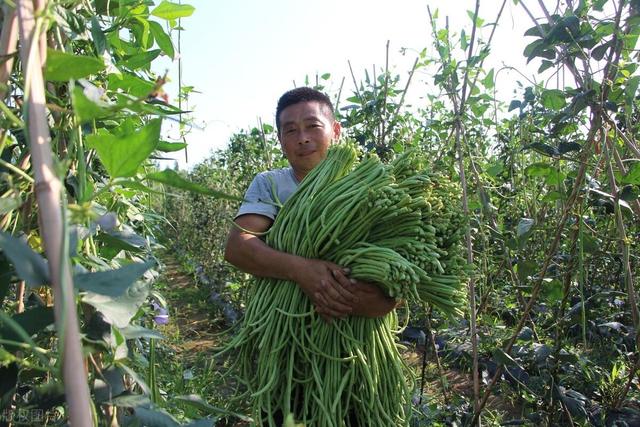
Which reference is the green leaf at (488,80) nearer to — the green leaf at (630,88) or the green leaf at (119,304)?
the green leaf at (630,88)

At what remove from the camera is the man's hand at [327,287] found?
121 cm

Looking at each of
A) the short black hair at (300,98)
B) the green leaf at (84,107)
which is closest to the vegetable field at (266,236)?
the green leaf at (84,107)

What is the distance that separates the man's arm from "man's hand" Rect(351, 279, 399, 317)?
2cm

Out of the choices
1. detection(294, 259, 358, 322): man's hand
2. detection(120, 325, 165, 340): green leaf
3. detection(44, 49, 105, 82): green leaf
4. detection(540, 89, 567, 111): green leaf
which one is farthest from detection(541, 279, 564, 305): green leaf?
detection(44, 49, 105, 82): green leaf

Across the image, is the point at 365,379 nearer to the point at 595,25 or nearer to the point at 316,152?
the point at 316,152

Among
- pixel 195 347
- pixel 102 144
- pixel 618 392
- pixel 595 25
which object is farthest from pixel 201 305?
pixel 102 144

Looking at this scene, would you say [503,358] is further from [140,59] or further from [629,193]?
[140,59]

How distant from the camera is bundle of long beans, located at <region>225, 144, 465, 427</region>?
1.20 metres

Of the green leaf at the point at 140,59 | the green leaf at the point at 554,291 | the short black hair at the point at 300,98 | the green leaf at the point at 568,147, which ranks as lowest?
the green leaf at the point at 554,291

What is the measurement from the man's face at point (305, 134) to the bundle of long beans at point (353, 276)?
0.98ft

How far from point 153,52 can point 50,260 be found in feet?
2.15

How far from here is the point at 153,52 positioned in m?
0.95

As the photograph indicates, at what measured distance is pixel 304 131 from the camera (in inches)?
65.0

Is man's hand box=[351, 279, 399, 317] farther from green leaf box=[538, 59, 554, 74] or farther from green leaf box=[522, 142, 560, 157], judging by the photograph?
green leaf box=[538, 59, 554, 74]
